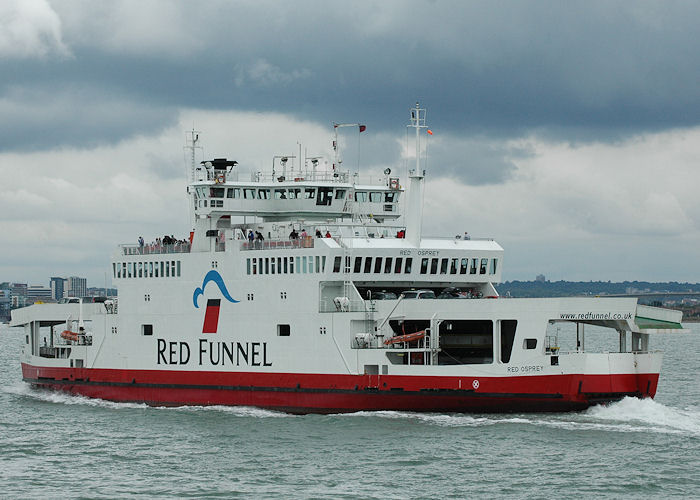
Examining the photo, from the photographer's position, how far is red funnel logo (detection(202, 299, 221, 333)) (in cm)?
3978

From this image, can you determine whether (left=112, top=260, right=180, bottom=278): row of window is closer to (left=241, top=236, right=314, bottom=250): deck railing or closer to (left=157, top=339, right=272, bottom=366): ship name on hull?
(left=157, top=339, right=272, bottom=366): ship name on hull

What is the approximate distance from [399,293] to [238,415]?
680cm

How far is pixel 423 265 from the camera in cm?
3822

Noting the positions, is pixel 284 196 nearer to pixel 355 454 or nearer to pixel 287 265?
pixel 287 265

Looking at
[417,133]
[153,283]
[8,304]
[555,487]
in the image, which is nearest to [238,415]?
[153,283]

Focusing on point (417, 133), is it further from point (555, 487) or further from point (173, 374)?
point (555, 487)

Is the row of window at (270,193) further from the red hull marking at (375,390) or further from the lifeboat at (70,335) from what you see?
the lifeboat at (70,335)

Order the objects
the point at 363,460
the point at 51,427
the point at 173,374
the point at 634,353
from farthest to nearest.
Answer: the point at 173,374
the point at 51,427
the point at 634,353
the point at 363,460

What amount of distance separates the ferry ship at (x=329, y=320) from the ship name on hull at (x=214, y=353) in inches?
2.3

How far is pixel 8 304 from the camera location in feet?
616

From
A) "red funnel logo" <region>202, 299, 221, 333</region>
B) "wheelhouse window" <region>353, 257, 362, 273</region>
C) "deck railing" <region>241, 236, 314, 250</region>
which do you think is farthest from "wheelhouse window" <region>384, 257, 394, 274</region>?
"red funnel logo" <region>202, 299, 221, 333</region>

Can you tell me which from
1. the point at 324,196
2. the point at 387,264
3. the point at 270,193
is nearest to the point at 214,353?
the point at 270,193

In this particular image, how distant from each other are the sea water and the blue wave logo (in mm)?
3886

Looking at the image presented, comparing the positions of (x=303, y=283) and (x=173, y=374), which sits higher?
(x=303, y=283)
